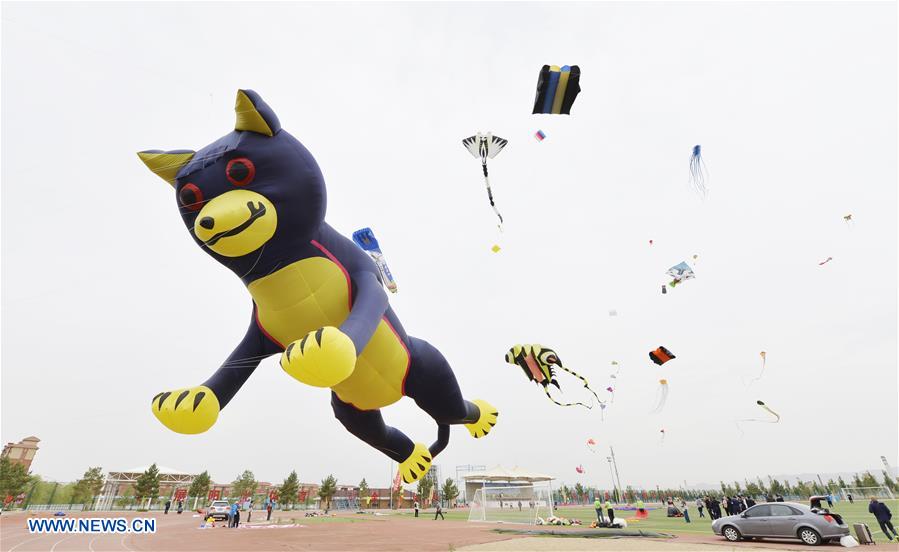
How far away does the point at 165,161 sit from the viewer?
3.87 metres

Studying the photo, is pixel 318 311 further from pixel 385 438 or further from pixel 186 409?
pixel 385 438

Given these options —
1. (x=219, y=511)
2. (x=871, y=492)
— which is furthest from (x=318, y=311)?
(x=871, y=492)

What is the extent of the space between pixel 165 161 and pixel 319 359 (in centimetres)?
248

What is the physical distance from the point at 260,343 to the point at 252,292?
0.79 m

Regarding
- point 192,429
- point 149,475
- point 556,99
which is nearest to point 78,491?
point 149,475

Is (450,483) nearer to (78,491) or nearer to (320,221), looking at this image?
(78,491)

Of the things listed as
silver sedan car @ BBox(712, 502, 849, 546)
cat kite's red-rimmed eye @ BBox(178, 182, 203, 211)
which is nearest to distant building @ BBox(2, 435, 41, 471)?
cat kite's red-rimmed eye @ BBox(178, 182, 203, 211)

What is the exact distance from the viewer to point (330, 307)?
13.8ft

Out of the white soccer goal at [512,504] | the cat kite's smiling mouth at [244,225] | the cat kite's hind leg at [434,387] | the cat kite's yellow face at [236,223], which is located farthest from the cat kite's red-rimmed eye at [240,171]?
the white soccer goal at [512,504]

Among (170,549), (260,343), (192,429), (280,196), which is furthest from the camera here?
(170,549)

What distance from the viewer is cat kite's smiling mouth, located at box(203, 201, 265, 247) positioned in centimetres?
346

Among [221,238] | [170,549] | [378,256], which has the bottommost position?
[170,549]

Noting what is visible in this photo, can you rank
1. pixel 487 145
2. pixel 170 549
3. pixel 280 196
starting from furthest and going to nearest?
pixel 170 549
pixel 487 145
pixel 280 196

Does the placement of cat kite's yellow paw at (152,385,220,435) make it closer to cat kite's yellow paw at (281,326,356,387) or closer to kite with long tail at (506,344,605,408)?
cat kite's yellow paw at (281,326,356,387)
